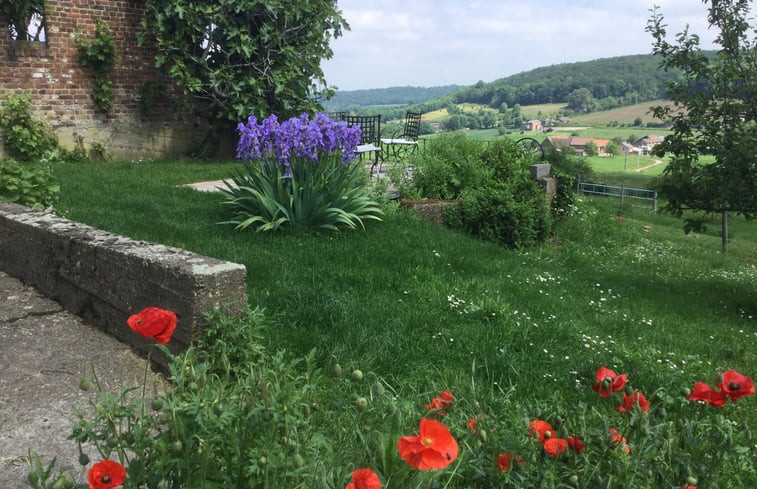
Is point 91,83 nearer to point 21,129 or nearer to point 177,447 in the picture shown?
point 21,129

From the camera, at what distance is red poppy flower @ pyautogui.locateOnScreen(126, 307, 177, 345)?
Result: 1.44 m

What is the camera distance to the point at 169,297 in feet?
8.70

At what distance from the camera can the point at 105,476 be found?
3.88 feet

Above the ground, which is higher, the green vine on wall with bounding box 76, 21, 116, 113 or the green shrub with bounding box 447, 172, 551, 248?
the green vine on wall with bounding box 76, 21, 116, 113

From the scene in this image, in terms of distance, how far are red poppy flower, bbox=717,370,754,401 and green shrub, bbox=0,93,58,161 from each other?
9849 mm

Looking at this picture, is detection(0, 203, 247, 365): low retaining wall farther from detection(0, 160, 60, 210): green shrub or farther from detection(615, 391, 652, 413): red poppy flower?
detection(615, 391, 652, 413): red poppy flower

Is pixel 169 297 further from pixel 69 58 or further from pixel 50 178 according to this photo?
pixel 69 58

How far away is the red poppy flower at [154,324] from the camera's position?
1.44 metres

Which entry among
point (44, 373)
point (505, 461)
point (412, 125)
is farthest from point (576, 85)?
point (505, 461)

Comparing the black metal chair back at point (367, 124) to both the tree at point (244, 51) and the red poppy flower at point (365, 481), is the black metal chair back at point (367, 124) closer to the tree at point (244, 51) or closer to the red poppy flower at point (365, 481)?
the tree at point (244, 51)

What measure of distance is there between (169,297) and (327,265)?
6.14 ft

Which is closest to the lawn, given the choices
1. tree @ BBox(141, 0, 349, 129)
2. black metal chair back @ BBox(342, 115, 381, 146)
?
tree @ BBox(141, 0, 349, 129)

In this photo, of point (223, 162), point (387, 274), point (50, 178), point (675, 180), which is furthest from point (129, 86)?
point (675, 180)

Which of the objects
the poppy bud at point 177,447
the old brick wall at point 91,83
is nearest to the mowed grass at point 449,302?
the poppy bud at point 177,447
